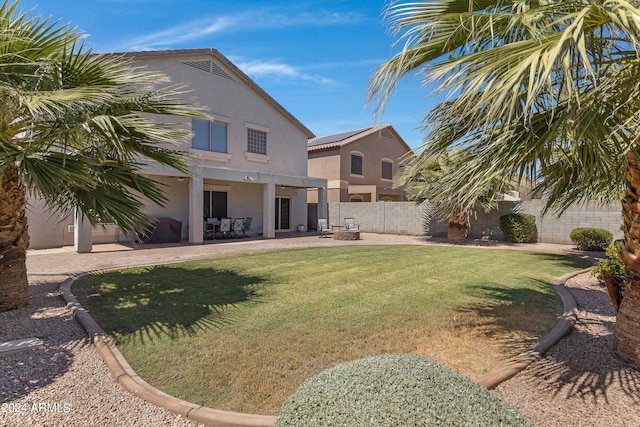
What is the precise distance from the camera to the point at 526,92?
3.75m

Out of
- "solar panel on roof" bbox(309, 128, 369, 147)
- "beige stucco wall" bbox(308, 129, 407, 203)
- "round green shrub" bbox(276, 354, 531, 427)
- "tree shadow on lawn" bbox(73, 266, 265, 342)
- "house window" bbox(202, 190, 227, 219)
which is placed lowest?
"tree shadow on lawn" bbox(73, 266, 265, 342)

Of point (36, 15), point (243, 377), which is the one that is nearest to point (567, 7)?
point (243, 377)

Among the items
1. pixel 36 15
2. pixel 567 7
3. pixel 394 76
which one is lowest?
pixel 394 76

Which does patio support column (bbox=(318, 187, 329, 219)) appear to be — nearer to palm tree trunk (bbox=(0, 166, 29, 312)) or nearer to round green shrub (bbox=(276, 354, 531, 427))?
palm tree trunk (bbox=(0, 166, 29, 312))

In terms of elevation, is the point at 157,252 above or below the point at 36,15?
below

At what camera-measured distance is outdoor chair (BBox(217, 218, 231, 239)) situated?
58.2ft

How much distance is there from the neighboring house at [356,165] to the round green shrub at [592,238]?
14399mm

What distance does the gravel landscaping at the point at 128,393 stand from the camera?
325cm

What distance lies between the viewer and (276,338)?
16.3 ft

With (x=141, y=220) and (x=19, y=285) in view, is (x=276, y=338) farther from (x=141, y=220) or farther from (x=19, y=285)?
(x=19, y=285)

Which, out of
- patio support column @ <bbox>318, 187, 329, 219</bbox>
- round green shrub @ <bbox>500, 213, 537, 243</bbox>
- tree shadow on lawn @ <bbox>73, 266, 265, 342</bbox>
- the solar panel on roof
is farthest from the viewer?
the solar panel on roof

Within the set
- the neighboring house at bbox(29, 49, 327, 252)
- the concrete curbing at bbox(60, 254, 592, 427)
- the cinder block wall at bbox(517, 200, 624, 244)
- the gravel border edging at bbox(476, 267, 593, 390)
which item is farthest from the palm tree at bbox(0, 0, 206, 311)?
the cinder block wall at bbox(517, 200, 624, 244)

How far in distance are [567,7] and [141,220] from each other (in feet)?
20.4

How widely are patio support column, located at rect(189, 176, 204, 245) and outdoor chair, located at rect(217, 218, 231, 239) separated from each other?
1861mm
